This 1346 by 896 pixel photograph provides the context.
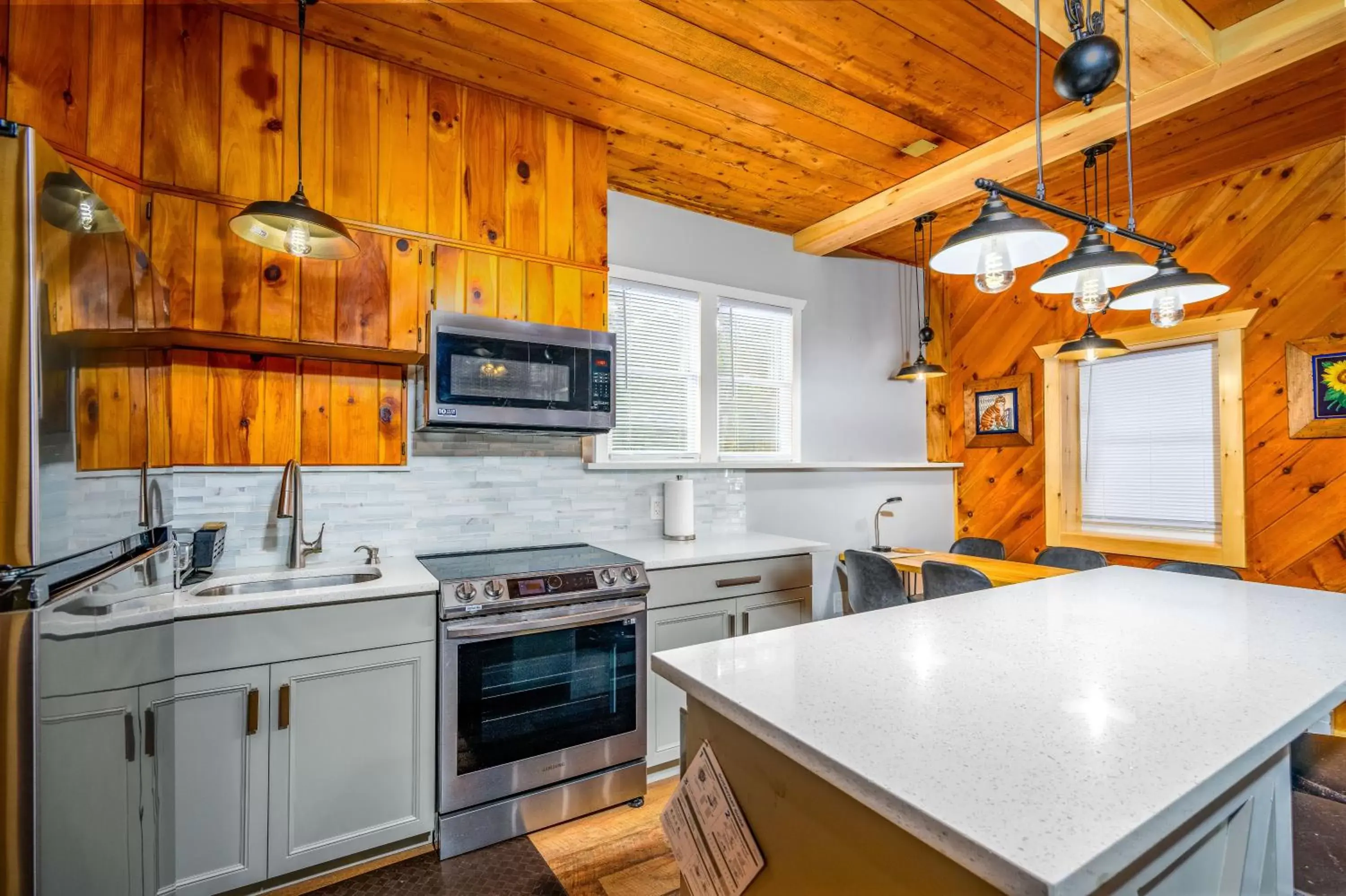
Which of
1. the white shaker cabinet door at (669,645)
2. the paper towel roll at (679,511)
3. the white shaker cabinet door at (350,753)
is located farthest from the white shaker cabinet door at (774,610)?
the white shaker cabinet door at (350,753)

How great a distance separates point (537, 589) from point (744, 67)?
2.13 meters

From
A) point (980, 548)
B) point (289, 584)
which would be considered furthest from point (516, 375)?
point (980, 548)

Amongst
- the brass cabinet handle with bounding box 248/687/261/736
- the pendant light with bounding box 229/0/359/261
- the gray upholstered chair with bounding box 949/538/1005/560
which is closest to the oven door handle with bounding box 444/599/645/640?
the brass cabinet handle with bounding box 248/687/261/736

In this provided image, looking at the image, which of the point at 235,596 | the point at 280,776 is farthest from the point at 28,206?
the point at 280,776

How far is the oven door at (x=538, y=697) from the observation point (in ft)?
6.64

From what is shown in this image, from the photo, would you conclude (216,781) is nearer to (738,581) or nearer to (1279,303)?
(738,581)

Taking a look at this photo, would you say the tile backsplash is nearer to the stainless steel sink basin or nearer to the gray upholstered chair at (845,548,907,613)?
the stainless steel sink basin

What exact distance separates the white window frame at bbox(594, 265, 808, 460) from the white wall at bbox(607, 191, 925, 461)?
0.19 ft

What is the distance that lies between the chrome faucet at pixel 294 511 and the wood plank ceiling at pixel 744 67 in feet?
5.28

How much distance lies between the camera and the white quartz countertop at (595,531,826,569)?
8.30ft

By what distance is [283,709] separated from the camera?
70.7 inches

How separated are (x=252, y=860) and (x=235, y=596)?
0.77 m

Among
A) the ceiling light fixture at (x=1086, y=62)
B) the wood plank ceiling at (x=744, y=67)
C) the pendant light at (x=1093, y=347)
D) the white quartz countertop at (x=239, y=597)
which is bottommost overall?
the white quartz countertop at (x=239, y=597)

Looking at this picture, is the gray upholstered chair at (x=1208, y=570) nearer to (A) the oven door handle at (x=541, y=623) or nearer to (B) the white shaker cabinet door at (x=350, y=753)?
(A) the oven door handle at (x=541, y=623)
